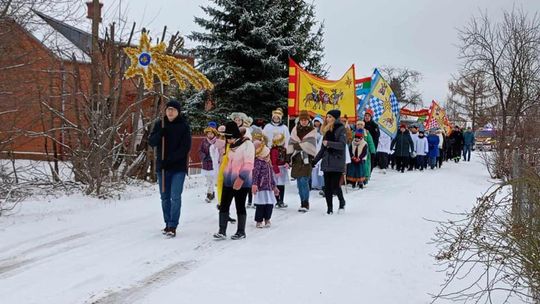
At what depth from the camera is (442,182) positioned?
15.5 metres

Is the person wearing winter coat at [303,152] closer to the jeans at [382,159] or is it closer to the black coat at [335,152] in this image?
the black coat at [335,152]

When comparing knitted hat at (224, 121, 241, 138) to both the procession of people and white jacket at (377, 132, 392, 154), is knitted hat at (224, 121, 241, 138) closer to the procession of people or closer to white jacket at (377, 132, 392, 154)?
the procession of people

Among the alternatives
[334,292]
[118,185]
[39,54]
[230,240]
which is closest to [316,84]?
[118,185]

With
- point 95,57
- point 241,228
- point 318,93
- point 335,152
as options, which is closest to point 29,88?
point 95,57

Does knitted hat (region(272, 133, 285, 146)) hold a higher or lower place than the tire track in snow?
higher

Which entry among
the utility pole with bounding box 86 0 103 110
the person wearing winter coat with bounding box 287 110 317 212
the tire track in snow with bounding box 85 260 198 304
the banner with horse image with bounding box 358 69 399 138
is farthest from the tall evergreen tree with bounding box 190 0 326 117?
the tire track in snow with bounding box 85 260 198 304

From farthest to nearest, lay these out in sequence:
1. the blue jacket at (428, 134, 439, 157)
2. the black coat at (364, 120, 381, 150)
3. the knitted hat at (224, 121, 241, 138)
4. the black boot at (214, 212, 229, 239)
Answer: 1. the blue jacket at (428, 134, 439, 157)
2. the black coat at (364, 120, 381, 150)
3. the knitted hat at (224, 121, 241, 138)
4. the black boot at (214, 212, 229, 239)

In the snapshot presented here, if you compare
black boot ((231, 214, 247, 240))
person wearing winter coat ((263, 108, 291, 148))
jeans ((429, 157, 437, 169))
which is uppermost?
person wearing winter coat ((263, 108, 291, 148))

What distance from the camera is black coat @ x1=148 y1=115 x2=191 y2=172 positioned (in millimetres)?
7414

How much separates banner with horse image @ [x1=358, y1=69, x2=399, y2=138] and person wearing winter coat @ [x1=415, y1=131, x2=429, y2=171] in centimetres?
228

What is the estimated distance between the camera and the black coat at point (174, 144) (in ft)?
24.3

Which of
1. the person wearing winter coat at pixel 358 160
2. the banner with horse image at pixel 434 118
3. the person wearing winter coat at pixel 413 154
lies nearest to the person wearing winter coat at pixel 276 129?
the person wearing winter coat at pixel 358 160

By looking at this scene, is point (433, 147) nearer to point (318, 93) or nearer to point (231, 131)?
point (318, 93)

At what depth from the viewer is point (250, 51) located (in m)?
19.0
